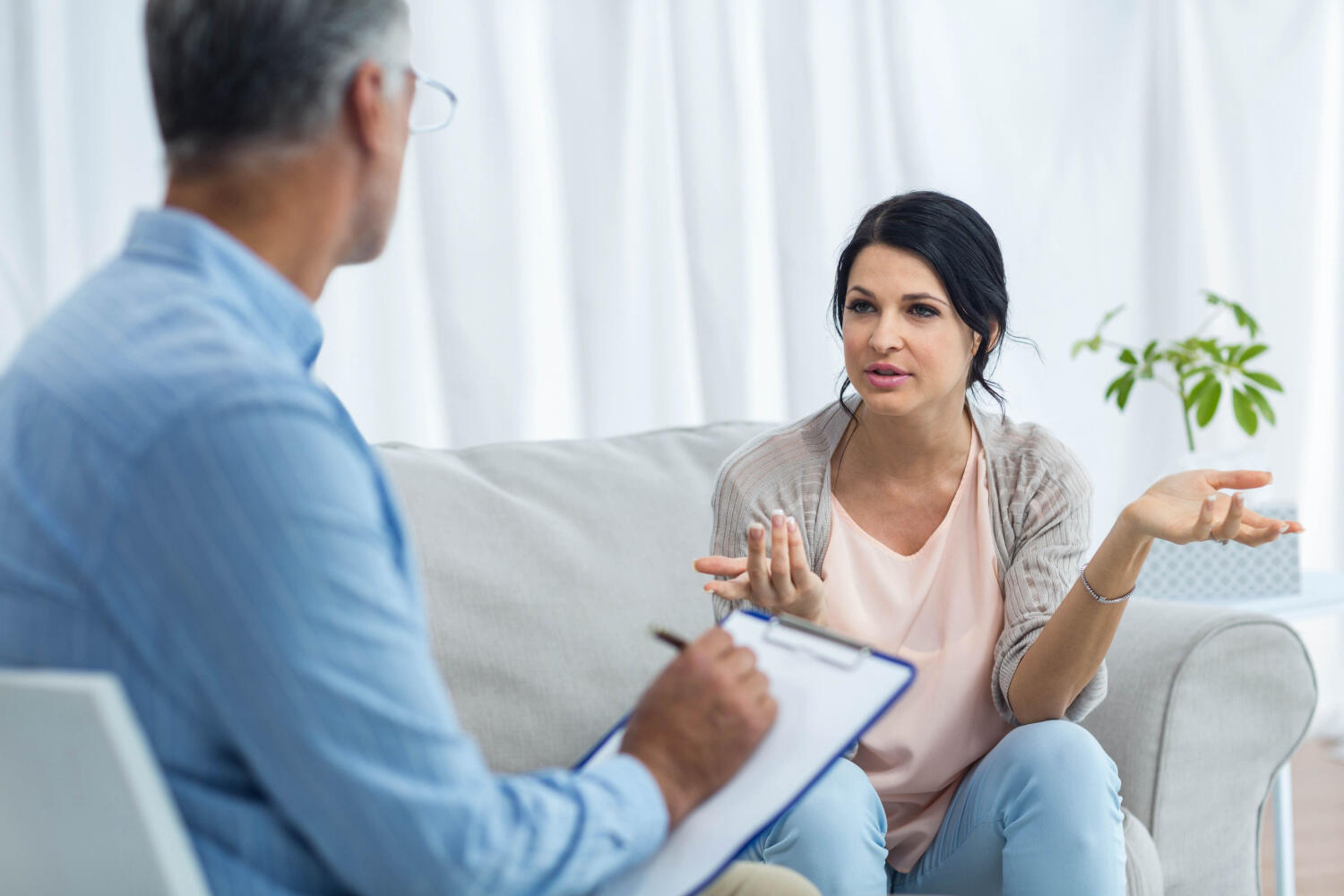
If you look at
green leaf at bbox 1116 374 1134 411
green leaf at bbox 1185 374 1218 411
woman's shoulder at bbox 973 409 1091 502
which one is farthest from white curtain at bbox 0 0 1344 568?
woman's shoulder at bbox 973 409 1091 502

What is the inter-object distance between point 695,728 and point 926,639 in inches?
31.6

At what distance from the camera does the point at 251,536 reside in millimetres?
573

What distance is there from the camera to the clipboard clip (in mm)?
824

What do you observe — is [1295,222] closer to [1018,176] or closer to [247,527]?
[1018,176]

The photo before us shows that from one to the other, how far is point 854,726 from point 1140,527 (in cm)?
67

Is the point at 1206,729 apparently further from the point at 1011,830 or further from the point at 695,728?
the point at 695,728

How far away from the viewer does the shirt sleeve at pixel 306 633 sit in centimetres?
57

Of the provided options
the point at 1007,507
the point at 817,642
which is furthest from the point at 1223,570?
the point at 817,642

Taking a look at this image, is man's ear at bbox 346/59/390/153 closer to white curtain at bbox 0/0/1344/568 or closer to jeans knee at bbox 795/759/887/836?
jeans knee at bbox 795/759/887/836

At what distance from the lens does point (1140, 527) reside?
1.29 meters

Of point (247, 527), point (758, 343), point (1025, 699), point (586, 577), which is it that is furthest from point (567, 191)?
point (247, 527)

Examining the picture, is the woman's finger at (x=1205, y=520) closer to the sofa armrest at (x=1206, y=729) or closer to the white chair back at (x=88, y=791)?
the sofa armrest at (x=1206, y=729)

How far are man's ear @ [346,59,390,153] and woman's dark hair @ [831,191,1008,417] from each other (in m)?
0.93

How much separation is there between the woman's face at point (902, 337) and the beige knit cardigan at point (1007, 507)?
0.12 metres
